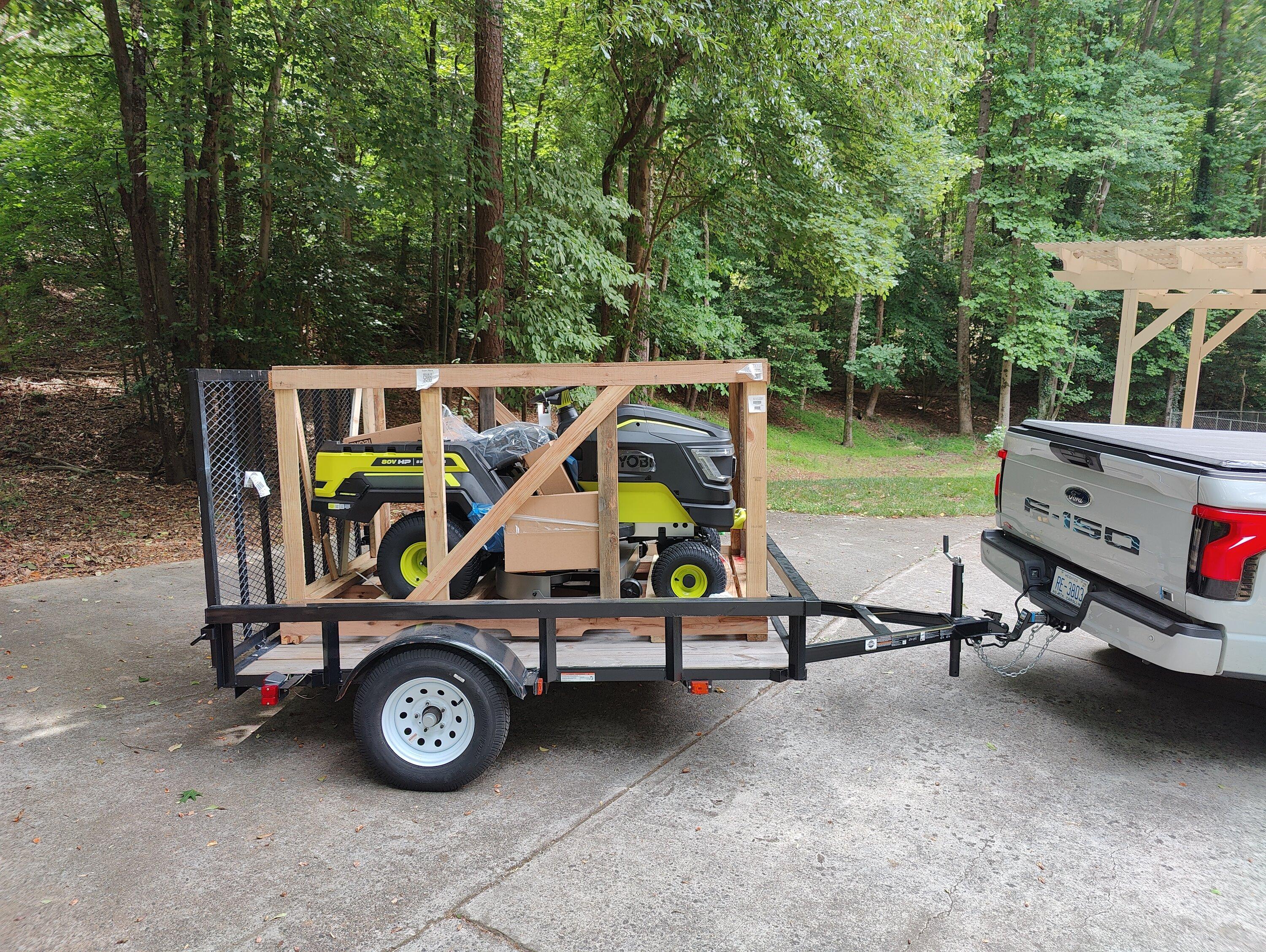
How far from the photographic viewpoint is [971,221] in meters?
21.2

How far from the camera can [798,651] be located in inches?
143

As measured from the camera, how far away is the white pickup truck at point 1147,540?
3293mm

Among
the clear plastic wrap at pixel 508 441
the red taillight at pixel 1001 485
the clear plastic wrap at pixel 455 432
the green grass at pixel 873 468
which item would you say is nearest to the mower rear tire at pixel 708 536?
the clear plastic wrap at pixel 508 441

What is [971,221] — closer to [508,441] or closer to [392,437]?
[508,441]

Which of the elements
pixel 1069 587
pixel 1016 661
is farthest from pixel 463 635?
pixel 1016 661

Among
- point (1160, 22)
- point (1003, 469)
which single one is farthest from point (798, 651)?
point (1160, 22)

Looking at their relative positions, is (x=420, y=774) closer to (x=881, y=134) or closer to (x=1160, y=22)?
(x=881, y=134)

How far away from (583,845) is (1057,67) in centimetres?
2297

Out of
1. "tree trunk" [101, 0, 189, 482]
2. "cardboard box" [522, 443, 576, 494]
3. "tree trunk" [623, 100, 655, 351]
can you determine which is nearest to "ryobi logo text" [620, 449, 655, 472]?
"cardboard box" [522, 443, 576, 494]

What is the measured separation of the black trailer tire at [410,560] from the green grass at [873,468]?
674 centimetres

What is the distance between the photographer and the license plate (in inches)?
160

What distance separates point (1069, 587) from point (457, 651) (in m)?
3.16

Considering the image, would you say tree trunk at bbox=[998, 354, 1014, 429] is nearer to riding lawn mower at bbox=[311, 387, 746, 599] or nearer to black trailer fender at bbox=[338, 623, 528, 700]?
riding lawn mower at bbox=[311, 387, 746, 599]

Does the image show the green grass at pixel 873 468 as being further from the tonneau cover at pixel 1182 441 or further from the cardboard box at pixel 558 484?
the cardboard box at pixel 558 484
